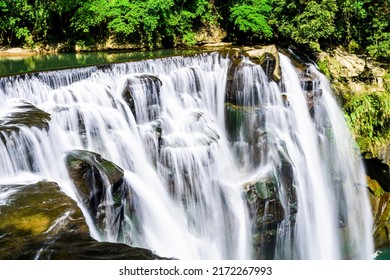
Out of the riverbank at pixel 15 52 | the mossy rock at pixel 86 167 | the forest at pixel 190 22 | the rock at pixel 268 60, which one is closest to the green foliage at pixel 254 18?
the forest at pixel 190 22

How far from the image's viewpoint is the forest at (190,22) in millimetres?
17172

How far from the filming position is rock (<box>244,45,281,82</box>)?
1370cm

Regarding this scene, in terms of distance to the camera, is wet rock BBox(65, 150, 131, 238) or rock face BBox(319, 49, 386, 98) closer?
wet rock BBox(65, 150, 131, 238)

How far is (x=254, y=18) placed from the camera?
63.2ft

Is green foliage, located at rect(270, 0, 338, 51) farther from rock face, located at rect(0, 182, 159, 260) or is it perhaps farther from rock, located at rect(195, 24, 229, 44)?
rock face, located at rect(0, 182, 159, 260)

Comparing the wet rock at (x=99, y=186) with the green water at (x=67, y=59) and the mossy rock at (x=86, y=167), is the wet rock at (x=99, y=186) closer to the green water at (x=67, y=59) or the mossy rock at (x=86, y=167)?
the mossy rock at (x=86, y=167)

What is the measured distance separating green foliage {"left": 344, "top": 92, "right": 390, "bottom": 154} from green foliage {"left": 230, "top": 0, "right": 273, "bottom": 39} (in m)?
6.05

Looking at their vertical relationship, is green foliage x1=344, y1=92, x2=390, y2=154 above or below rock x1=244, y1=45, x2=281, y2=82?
below

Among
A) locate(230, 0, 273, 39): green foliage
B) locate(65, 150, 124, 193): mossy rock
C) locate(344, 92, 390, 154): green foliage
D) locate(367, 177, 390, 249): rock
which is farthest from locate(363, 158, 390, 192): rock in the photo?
locate(65, 150, 124, 193): mossy rock

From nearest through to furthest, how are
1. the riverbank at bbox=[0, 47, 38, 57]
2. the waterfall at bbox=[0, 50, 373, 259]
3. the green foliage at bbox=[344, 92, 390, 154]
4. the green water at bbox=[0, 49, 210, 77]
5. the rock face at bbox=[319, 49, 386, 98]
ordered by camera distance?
the waterfall at bbox=[0, 50, 373, 259] < the green foliage at bbox=[344, 92, 390, 154] < the green water at bbox=[0, 49, 210, 77] < the rock face at bbox=[319, 49, 386, 98] < the riverbank at bbox=[0, 47, 38, 57]

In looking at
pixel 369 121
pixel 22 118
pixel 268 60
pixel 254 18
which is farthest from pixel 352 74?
pixel 22 118
